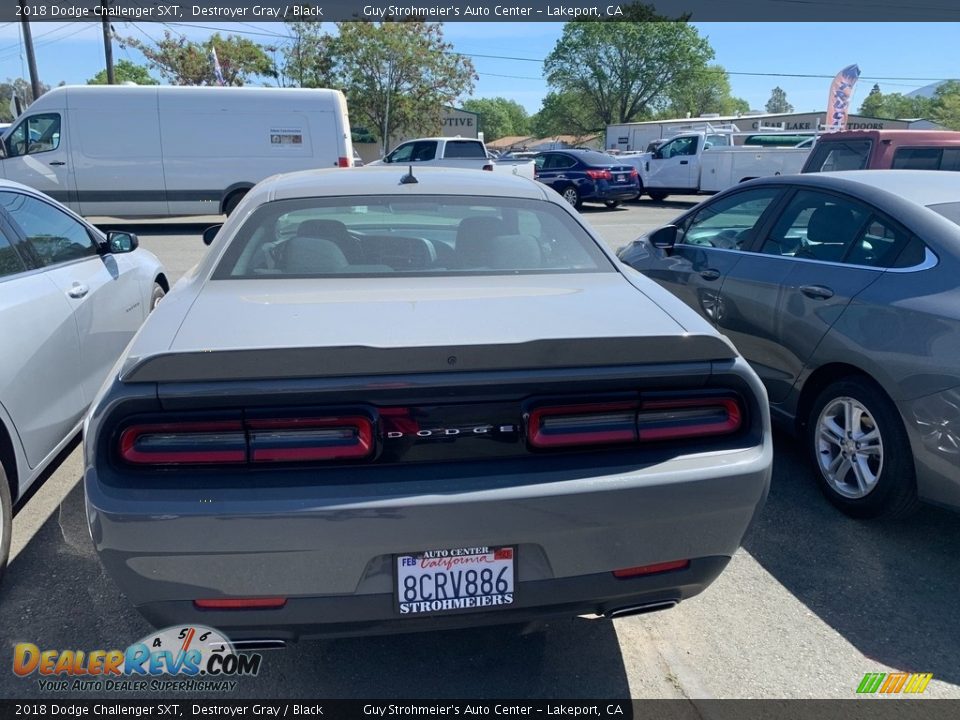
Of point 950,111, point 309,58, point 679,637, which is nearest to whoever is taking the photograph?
point 679,637

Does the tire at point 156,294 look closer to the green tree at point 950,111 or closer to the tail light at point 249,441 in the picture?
the tail light at point 249,441

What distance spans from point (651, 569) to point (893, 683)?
42.2 inches

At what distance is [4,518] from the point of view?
3.05 metres

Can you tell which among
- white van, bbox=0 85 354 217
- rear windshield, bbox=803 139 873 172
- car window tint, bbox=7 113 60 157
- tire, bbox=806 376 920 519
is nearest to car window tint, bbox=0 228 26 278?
tire, bbox=806 376 920 519

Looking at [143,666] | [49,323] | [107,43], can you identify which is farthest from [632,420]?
[107,43]

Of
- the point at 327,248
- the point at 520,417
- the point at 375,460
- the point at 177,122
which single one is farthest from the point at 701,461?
the point at 177,122

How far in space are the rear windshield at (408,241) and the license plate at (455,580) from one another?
1.32 metres

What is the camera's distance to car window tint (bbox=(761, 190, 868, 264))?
398 centimetres

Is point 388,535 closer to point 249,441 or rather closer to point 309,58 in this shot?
point 249,441

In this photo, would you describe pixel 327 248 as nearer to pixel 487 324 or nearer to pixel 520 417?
pixel 487 324

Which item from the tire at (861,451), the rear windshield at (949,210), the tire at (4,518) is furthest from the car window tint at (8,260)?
the rear windshield at (949,210)

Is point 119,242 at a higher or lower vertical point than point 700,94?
lower

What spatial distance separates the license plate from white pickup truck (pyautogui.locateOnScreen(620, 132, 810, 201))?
1858 centimetres

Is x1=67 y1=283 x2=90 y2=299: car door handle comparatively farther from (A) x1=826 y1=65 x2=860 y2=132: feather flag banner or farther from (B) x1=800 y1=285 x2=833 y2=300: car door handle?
(A) x1=826 y1=65 x2=860 y2=132: feather flag banner
